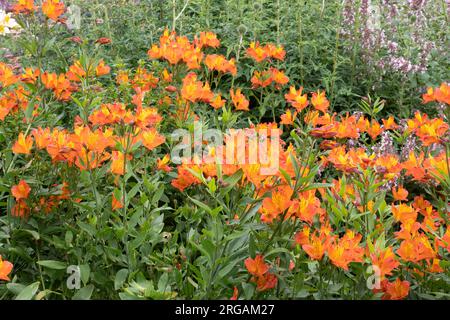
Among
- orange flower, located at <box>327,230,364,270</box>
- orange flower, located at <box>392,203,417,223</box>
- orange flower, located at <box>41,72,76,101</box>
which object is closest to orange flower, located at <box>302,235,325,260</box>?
orange flower, located at <box>327,230,364,270</box>

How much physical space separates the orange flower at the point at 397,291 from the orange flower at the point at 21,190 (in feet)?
3.45

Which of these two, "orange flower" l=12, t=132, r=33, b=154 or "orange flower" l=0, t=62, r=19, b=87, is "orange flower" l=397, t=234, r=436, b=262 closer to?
"orange flower" l=12, t=132, r=33, b=154

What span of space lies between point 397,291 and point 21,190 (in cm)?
109

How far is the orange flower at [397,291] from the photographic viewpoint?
1.58 m

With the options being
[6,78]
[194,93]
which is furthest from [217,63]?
[6,78]

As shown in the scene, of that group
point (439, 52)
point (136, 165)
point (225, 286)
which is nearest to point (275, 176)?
point (225, 286)

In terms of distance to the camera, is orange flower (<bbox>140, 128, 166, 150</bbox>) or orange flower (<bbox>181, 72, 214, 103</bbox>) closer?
orange flower (<bbox>140, 128, 166, 150</bbox>)

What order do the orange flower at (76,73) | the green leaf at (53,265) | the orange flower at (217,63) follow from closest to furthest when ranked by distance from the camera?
the green leaf at (53,265) < the orange flower at (76,73) < the orange flower at (217,63)

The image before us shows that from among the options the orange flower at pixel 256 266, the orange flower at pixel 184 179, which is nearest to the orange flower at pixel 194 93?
the orange flower at pixel 184 179

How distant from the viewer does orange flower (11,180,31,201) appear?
1819mm

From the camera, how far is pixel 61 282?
179 centimetres

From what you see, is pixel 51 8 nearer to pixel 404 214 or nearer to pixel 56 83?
pixel 56 83

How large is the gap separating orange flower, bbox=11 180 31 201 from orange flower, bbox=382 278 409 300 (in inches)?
41.4

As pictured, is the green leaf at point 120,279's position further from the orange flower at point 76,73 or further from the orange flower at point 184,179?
the orange flower at point 76,73
